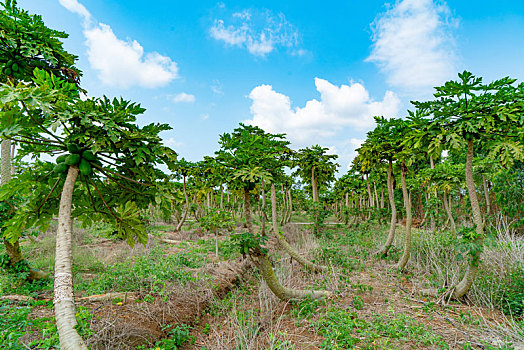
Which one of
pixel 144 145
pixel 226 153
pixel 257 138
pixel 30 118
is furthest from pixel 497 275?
pixel 30 118

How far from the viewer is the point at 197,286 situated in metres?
5.80

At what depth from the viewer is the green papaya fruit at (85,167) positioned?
8.28 ft

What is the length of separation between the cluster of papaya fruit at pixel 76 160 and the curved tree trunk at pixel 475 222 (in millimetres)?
5907

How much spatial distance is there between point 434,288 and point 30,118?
744 cm

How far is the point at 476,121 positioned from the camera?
13.7 ft

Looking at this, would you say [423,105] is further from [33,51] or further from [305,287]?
[33,51]

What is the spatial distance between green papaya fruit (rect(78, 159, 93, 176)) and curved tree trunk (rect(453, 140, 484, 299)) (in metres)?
5.89

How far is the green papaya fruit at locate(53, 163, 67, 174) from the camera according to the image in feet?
8.28

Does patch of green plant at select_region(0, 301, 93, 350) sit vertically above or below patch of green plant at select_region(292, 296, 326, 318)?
above

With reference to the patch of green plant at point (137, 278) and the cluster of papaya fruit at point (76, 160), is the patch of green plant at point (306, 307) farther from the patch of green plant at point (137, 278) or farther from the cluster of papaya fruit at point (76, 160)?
the cluster of papaya fruit at point (76, 160)

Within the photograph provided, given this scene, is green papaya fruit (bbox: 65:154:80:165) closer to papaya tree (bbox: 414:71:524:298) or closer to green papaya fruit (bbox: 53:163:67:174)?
A: green papaya fruit (bbox: 53:163:67:174)

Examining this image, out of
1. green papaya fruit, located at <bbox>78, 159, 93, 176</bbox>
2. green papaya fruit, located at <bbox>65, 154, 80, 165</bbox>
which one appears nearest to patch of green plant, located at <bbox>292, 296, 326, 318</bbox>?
green papaya fruit, located at <bbox>78, 159, 93, 176</bbox>

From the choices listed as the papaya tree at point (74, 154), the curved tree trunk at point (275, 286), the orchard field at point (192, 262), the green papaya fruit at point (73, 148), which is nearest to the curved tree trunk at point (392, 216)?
the orchard field at point (192, 262)

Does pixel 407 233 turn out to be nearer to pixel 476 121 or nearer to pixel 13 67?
pixel 476 121
